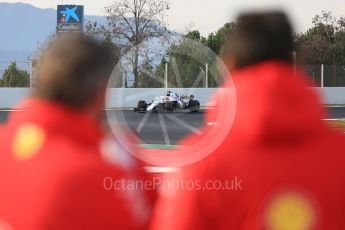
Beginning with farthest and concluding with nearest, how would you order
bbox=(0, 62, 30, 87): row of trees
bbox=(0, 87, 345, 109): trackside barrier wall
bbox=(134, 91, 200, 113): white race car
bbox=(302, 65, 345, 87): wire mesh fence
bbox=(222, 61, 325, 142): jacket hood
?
bbox=(302, 65, 345, 87): wire mesh fence < bbox=(0, 62, 30, 87): row of trees < bbox=(134, 91, 200, 113): white race car < bbox=(0, 87, 345, 109): trackside barrier wall < bbox=(222, 61, 325, 142): jacket hood

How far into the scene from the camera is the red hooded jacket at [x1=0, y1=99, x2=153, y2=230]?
4.89 feet

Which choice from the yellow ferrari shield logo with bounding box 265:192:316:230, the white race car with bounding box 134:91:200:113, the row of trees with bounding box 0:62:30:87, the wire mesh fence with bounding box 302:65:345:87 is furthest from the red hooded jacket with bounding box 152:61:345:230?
the wire mesh fence with bounding box 302:65:345:87

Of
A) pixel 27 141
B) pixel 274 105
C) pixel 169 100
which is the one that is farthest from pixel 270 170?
pixel 169 100

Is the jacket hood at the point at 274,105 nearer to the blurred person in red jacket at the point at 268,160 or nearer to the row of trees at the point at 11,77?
the blurred person in red jacket at the point at 268,160

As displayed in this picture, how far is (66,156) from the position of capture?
1.49 metres

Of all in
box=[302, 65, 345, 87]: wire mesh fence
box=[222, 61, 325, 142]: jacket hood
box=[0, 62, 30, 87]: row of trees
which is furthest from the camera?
box=[302, 65, 345, 87]: wire mesh fence

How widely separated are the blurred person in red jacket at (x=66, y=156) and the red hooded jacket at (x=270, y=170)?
170mm

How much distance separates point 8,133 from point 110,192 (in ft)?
0.95

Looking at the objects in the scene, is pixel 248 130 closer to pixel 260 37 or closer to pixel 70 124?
pixel 260 37

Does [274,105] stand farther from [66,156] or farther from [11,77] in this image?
[11,77]

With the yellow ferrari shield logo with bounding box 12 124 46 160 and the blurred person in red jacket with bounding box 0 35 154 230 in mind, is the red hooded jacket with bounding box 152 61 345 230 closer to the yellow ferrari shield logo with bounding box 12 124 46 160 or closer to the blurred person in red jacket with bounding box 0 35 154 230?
the blurred person in red jacket with bounding box 0 35 154 230

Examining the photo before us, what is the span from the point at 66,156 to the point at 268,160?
0.47 meters

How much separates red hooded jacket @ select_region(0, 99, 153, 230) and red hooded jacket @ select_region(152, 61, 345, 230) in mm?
154

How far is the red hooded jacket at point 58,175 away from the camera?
1490 millimetres
